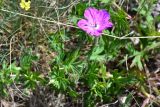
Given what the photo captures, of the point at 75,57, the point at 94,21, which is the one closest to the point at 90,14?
the point at 94,21

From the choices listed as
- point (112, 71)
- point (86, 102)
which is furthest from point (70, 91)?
point (112, 71)

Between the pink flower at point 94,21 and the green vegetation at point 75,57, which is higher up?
the pink flower at point 94,21

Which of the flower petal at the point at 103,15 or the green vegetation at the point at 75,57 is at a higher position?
the flower petal at the point at 103,15

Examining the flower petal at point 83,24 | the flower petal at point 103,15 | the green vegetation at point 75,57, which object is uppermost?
the flower petal at point 103,15

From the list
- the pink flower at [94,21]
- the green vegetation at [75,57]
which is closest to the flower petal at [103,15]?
the pink flower at [94,21]

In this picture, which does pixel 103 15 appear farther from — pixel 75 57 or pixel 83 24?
pixel 75 57

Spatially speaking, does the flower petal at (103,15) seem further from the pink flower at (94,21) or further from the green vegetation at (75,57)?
the green vegetation at (75,57)

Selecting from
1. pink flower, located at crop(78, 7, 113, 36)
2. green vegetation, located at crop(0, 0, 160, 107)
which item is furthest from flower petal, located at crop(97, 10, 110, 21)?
green vegetation, located at crop(0, 0, 160, 107)

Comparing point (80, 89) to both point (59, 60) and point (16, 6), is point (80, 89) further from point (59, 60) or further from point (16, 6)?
point (16, 6)
